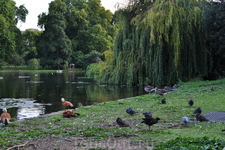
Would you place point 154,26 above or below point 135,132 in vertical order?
above

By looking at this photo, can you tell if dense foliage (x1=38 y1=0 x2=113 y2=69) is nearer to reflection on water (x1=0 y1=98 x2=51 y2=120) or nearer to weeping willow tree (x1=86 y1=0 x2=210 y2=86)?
weeping willow tree (x1=86 y1=0 x2=210 y2=86)

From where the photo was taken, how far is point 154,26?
26109 millimetres

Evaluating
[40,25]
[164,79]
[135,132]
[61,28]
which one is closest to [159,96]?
[164,79]

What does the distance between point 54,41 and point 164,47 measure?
61896mm

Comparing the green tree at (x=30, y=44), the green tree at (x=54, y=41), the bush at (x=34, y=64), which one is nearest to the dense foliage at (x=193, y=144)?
the bush at (x=34, y=64)

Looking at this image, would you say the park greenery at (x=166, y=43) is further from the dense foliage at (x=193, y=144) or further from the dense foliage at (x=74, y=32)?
the dense foliage at (x=74, y=32)

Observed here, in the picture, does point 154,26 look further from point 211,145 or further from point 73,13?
point 73,13

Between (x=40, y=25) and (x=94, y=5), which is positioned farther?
(x=94, y=5)

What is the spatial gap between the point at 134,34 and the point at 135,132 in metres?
22.6

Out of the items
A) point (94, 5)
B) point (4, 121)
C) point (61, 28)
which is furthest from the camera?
point (94, 5)

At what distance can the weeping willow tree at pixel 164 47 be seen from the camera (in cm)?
2598

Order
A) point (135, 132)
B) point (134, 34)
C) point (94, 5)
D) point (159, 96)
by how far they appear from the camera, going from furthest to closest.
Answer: point (94, 5)
point (134, 34)
point (159, 96)
point (135, 132)

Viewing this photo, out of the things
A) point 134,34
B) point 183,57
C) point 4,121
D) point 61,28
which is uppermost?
point 61,28

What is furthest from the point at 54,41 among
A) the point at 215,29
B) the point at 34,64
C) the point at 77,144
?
the point at 77,144
